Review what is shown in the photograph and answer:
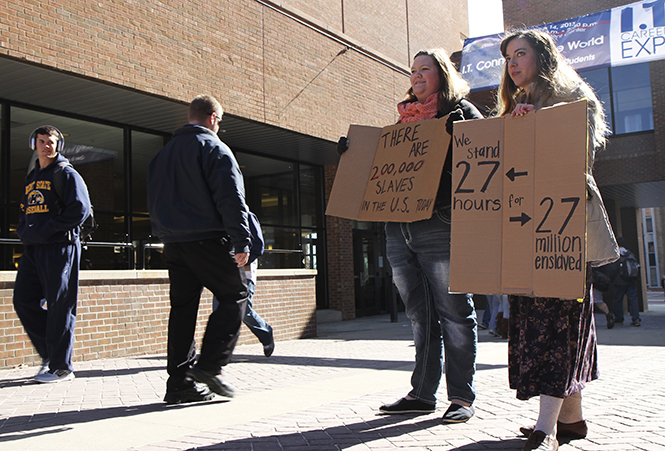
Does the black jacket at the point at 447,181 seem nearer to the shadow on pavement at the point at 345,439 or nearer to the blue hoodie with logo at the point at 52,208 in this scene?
the shadow on pavement at the point at 345,439

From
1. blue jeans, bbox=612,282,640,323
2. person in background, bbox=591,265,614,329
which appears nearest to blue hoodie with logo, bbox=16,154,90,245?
person in background, bbox=591,265,614,329

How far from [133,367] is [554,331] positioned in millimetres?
5110

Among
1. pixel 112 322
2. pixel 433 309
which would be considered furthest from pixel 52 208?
pixel 433 309

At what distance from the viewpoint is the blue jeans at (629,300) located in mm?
12203

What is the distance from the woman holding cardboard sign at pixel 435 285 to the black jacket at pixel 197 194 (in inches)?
38.3

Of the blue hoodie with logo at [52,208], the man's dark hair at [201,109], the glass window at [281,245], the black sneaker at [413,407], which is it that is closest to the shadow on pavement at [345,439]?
the black sneaker at [413,407]

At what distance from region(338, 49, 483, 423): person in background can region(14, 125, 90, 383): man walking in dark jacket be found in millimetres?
2959

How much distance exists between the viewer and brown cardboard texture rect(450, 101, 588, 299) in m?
2.50

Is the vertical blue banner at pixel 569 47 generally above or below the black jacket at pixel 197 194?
above

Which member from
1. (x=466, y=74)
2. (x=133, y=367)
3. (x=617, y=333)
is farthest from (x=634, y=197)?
(x=133, y=367)

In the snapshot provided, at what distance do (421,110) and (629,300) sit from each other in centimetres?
1076

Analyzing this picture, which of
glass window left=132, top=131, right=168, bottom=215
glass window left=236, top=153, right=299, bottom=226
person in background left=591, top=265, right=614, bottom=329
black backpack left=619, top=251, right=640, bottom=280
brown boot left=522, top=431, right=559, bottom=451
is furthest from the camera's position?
glass window left=236, top=153, right=299, bottom=226

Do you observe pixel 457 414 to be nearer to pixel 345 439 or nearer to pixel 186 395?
pixel 345 439

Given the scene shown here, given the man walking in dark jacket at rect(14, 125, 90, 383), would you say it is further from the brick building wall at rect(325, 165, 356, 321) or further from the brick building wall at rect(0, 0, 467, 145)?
the brick building wall at rect(325, 165, 356, 321)
